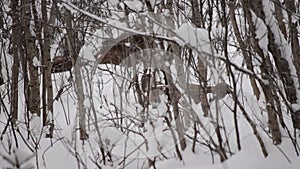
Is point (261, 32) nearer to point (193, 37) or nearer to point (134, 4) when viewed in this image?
point (193, 37)

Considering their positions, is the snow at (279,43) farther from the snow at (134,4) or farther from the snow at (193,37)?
the snow at (134,4)

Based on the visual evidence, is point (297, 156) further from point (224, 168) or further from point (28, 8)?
point (28, 8)

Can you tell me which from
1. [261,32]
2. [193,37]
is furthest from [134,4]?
[261,32]

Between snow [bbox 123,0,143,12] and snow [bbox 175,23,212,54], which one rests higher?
snow [bbox 123,0,143,12]

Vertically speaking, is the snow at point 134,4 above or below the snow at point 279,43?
above

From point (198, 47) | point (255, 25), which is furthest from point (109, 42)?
point (255, 25)

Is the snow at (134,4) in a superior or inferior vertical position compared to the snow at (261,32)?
superior

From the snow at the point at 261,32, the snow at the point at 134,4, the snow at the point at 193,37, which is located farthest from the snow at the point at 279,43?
the snow at the point at 134,4

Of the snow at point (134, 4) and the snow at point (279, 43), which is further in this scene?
the snow at point (134, 4)

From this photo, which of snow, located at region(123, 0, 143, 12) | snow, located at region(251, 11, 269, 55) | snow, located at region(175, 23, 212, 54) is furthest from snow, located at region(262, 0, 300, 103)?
snow, located at region(123, 0, 143, 12)

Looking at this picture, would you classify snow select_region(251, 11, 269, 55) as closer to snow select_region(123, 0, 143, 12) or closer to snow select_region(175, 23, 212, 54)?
snow select_region(175, 23, 212, 54)

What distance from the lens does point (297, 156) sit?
1985 millimetres

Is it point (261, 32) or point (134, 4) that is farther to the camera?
point (134, 4)

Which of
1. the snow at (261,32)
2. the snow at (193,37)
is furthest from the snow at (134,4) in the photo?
the snow at (261,32)
